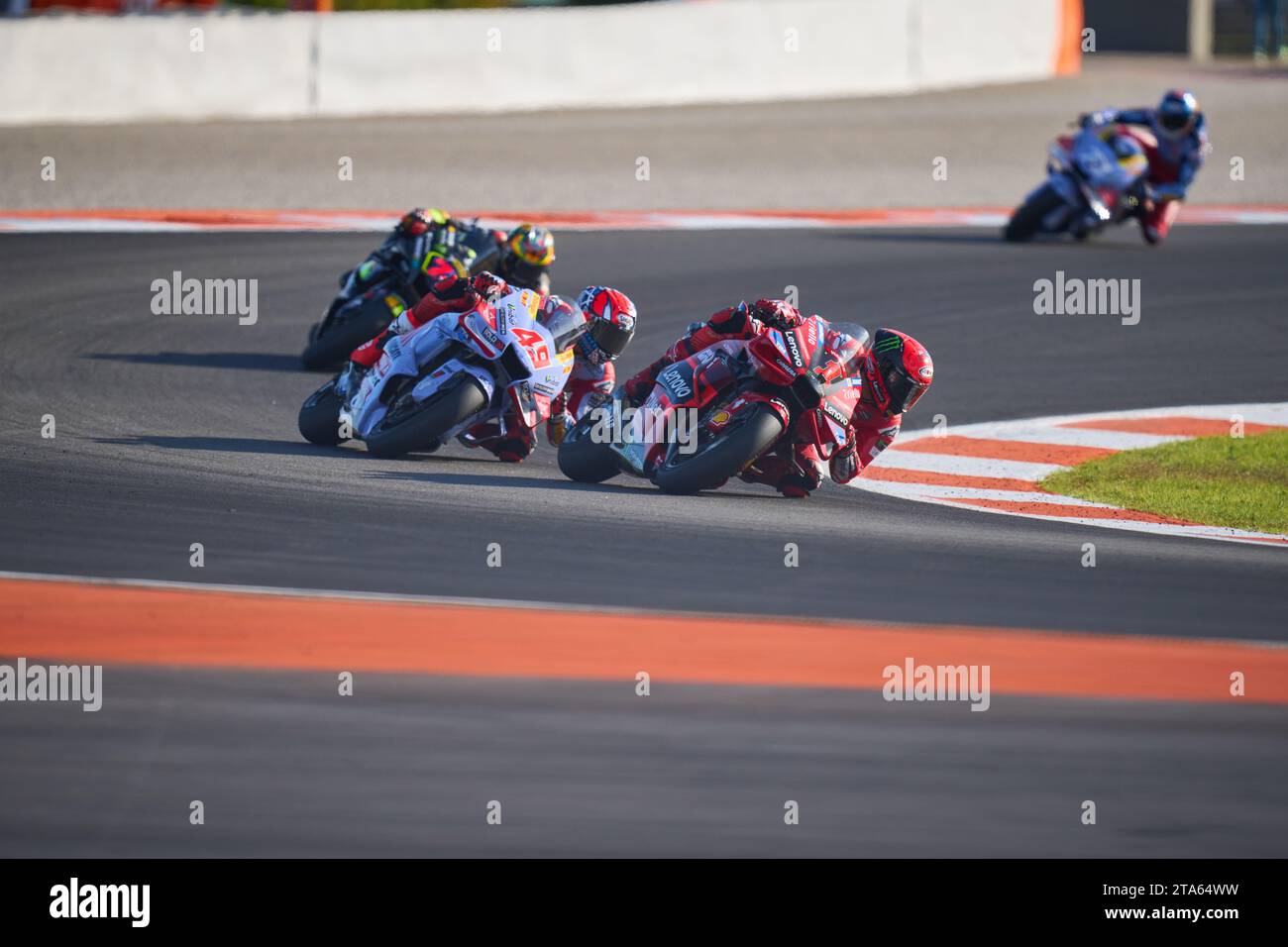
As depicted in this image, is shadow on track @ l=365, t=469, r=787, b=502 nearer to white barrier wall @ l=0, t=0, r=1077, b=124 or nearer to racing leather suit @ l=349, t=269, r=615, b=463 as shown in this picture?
racing leather suit @ l=349, t=269, r=615, b=463

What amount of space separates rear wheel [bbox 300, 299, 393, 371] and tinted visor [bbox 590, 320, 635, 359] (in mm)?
2804

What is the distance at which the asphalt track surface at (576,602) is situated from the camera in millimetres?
6070

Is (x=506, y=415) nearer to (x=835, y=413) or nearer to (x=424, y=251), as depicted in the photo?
(x=835, y=413)

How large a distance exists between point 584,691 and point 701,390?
3205 mm

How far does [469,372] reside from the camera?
34.4 ft

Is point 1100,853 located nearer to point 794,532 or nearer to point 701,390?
point 794,532

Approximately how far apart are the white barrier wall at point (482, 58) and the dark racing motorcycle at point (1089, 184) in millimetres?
8333

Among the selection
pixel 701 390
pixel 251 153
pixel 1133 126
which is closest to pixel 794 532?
pixel 701 390

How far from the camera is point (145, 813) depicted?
236 inches

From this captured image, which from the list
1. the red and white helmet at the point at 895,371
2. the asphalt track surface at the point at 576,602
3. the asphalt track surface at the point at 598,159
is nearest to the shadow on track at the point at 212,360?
the asphalt track surface at the point at 576,602

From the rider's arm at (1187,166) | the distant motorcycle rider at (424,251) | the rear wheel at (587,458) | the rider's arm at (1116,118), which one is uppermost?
the rider's arm at (1116,118)

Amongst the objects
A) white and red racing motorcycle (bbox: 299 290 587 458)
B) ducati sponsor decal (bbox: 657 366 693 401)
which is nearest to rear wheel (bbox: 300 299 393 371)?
→ white and red racing motorcycle (bbox: 299 290 587 458)

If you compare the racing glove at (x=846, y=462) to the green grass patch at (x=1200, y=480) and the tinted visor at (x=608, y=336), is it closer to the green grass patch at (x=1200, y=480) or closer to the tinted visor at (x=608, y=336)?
the tinted visor at (x=608, y=336)

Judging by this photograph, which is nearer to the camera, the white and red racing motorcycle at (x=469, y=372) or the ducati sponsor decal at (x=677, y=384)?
the ducati sponsor decal at (x=677, y=384)
